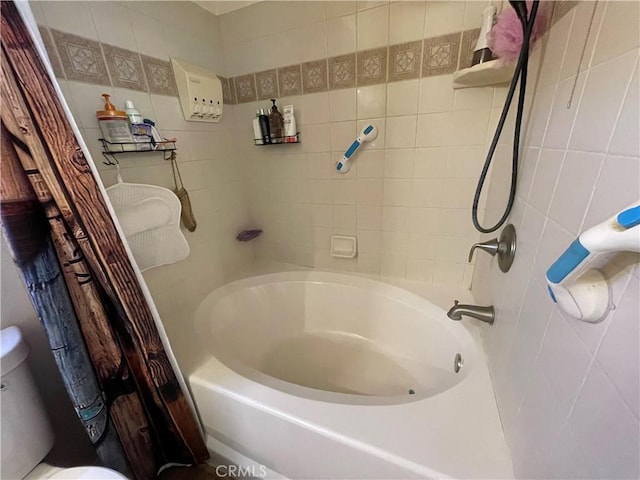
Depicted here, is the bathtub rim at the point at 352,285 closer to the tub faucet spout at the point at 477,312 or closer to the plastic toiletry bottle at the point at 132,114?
the tub faucet spout at the point at 477,312

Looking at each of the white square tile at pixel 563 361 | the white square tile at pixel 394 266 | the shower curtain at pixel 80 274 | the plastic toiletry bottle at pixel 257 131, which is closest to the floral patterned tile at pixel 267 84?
the plastic toiletry bottle at pixel 257 131

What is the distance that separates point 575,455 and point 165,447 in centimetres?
134

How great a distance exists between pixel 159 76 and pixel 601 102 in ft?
4.79

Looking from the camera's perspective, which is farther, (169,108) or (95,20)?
(169,108)

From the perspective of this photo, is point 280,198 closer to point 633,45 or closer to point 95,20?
point 95,20

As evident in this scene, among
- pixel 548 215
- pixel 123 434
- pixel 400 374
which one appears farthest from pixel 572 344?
pixel 123 434

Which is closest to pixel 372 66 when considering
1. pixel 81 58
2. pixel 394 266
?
pixel 394 266

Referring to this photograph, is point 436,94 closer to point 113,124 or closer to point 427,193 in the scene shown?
point 427,193

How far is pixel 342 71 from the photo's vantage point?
3.97 feet

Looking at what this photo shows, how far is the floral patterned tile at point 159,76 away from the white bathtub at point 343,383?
1.04m

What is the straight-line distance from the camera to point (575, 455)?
394 millimetres

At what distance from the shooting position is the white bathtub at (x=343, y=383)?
2.25ft

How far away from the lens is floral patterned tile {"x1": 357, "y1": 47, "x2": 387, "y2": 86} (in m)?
1.13

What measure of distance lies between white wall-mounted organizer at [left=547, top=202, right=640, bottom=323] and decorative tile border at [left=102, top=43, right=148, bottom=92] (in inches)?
56.9
